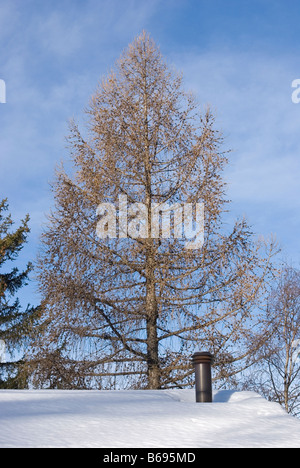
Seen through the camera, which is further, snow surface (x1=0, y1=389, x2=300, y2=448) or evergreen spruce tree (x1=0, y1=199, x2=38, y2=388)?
evergreen spruce tree (x1=0, y1=199, x2=38, y2=388)

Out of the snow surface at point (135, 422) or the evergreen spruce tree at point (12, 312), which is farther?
the evergreen spruce tree at point (12, 312)

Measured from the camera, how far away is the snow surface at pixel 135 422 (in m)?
4.59

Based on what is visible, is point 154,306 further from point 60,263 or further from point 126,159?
point 126,159

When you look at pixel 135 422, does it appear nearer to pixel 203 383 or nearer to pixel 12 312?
pixel 203 383

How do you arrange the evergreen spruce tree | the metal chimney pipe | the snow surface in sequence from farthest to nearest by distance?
the evergreen spruce tree → the metal chimney pipe → the snow surface

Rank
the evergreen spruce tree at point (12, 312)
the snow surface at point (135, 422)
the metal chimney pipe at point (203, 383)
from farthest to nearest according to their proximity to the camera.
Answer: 1. the evergreen spruce tree at point (12, 312)
2. the metal chimney pipe at point (203, 383)
3. the snow surface at point (135, 422)

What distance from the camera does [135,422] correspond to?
5258 mm

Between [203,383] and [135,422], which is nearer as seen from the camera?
[135,422]

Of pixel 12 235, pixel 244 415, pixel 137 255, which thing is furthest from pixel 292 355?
pixel 244 415

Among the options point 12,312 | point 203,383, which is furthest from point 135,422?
point 12,312

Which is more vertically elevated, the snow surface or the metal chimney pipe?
the metal chimney pipe

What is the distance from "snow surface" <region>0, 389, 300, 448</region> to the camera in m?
4.59

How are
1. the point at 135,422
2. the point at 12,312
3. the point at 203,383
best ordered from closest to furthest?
the point at 135,422 → the point at 203,383 → the point at 12,312

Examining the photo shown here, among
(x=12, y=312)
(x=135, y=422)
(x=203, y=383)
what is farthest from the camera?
(x=12, y=312)
